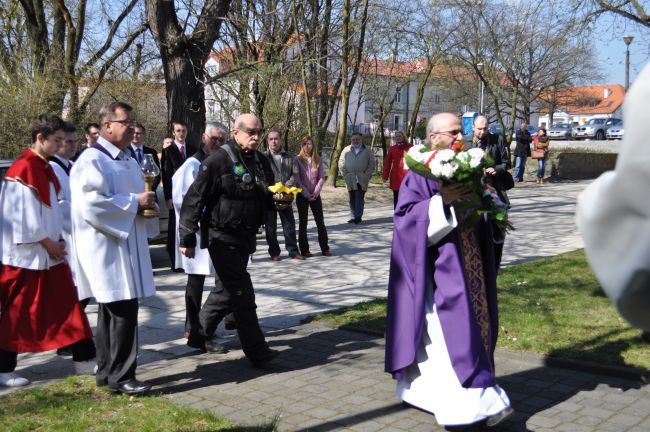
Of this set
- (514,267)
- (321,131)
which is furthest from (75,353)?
(321,131)

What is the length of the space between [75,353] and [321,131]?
17541 millimetres

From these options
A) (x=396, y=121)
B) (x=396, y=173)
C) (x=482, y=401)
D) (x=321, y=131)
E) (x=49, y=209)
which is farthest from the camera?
(x=396, y=121)

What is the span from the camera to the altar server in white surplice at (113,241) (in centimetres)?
540

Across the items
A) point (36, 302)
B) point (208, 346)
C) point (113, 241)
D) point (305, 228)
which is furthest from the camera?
point (305, 228)

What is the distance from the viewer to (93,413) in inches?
202

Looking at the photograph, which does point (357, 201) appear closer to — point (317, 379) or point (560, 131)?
point (317, 379)

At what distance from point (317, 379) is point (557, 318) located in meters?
2.77

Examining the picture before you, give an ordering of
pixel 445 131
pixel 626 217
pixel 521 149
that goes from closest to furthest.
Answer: pixel 626 217
pixel 445 131
pixel 521 149

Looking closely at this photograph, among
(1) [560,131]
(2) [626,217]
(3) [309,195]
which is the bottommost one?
(3) [309,195]

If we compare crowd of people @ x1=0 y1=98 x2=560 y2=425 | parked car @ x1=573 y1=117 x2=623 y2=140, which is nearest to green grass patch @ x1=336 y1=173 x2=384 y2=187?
crowd of people @ x1=0 y1=98 x2=560 y2=425

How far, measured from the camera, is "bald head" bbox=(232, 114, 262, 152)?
6137mm

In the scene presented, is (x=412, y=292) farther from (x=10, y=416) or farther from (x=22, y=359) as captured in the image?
(x=22, y=359)

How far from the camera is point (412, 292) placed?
504 centimetres

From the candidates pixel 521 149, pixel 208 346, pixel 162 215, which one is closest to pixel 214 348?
pixel 208 346
